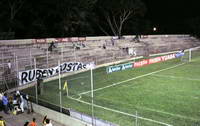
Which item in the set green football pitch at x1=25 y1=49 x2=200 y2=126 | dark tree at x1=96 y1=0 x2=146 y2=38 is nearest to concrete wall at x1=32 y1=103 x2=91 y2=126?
green football pitch at x1=25 y1=49 x2=200 y2=126

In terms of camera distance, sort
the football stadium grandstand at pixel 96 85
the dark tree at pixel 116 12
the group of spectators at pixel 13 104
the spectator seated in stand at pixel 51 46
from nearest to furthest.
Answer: the football stadium grandstand at pixel 96 85, the group of spectators at pixel 13 104, the spectator seated in stand at pixel 51 46, the dark tree at pixel 116 12

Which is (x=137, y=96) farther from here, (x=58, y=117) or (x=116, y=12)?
(x=116, y=12)

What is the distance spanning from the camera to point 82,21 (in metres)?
46.0

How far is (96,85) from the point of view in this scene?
20.8 meters

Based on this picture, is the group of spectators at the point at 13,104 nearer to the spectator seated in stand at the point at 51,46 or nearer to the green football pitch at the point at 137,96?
the green football pitch at the point at 137,96

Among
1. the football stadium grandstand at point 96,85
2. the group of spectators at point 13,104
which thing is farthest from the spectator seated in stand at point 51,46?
the group of spectators at point 13,104

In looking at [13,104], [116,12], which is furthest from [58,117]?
[116,12]

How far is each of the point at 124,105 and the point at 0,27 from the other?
2608 centimetres

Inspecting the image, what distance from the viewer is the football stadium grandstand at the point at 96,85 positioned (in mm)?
13008

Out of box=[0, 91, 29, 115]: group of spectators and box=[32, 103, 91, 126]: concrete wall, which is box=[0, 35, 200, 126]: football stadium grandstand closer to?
box=[32, 103, 91, 126]: concrete wall

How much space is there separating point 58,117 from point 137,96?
6303mm

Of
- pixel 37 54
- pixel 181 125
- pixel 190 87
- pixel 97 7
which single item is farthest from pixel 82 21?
pixel 181 125

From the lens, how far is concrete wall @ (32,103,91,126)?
11.9 metres

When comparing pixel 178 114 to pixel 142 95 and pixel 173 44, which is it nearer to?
pixel 142 95
